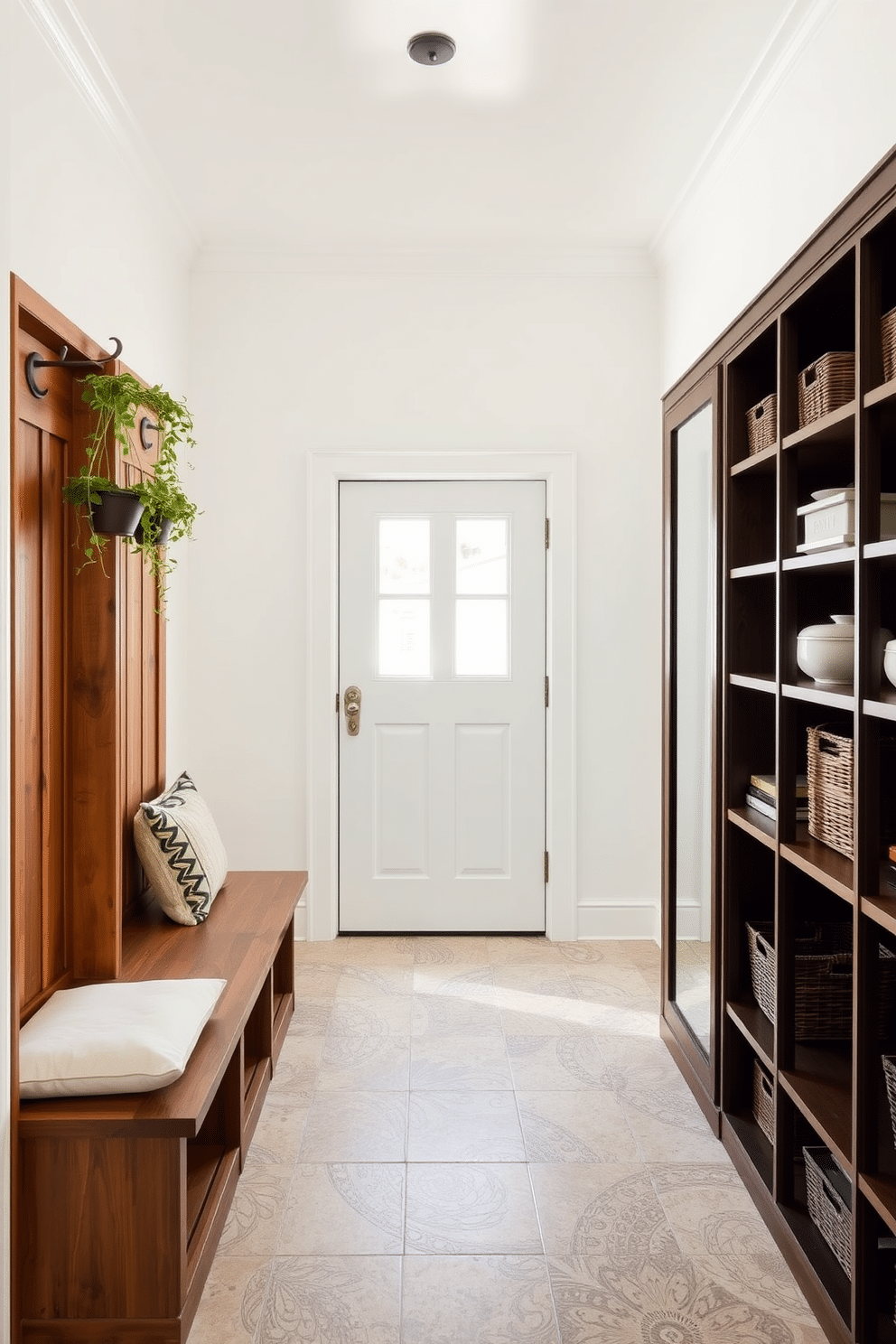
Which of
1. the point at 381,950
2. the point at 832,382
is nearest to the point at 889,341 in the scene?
the point at 832,382

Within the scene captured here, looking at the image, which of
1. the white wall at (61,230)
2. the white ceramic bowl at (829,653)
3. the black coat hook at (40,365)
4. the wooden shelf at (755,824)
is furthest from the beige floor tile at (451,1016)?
the black coat hook at (40,365)

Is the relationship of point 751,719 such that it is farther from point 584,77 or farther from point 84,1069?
point 584,77

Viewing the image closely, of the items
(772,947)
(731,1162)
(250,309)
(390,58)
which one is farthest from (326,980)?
(390,58)

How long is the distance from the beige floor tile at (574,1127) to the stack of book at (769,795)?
0.92 meters

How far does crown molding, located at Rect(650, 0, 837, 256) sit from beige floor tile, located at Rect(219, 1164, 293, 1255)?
3.00 metres

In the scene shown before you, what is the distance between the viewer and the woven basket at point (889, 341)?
1457mm

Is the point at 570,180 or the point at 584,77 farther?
the point at 570,180

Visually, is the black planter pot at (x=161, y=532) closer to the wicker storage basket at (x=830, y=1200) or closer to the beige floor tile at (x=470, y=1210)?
the beige floor tile at (x=470, y=1210)

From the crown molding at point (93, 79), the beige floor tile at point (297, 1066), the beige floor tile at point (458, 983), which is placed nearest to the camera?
the crown molding at point (93, 79)

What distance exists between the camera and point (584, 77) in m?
2.56

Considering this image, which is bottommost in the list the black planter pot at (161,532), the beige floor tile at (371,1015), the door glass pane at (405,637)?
the beige floor tile at (371,1015)

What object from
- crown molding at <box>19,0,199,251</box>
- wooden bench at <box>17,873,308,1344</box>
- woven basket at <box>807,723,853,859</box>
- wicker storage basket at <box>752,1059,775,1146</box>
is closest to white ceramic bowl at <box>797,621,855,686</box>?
woven basket at <box>807,723,853,859</box>

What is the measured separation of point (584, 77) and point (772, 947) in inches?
91.5

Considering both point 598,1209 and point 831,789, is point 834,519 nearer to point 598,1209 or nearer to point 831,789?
point 831,789
